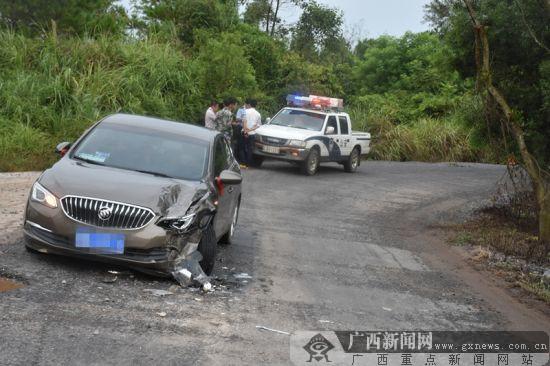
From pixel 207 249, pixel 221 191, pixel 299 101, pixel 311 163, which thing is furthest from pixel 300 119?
pixel 207 249

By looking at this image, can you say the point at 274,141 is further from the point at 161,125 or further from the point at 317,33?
the point at 317,33

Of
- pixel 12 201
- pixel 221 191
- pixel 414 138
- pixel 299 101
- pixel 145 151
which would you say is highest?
pixel 299 101

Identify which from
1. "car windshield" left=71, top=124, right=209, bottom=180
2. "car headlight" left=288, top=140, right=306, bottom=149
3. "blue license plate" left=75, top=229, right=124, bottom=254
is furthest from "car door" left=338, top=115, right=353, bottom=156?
"blue license plate" left=75, top=229, right=124, bottom=254

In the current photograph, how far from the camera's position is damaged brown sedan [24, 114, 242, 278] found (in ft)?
26.5

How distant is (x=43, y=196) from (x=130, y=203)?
2.94ft

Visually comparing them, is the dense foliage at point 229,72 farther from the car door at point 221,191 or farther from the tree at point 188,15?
the car door at point 221,191

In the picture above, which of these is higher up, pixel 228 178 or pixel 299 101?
pixel 299 101

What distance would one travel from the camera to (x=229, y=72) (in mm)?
26406

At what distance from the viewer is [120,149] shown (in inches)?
374

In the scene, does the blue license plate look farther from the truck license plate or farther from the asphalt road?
the truck license plate

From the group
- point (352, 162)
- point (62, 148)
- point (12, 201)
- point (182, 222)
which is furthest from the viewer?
point (352, 162)

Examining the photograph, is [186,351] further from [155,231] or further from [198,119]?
[198,119]

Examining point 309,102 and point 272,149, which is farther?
point 309,102

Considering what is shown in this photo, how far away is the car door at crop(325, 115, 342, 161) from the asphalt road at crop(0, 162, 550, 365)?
789 cm
